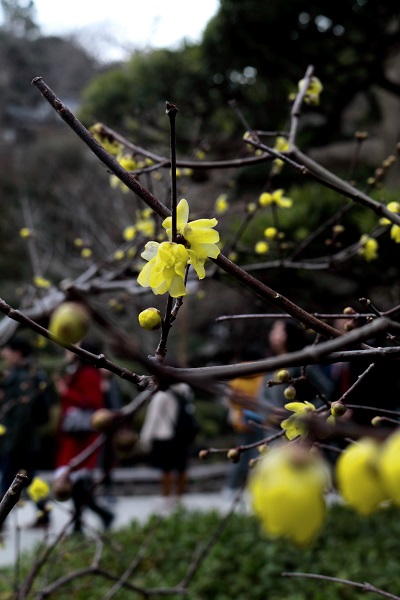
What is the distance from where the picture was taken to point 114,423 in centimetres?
65

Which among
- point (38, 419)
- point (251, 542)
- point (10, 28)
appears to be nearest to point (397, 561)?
point (251, 542)

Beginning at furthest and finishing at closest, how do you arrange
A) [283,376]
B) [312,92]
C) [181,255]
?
[312,92] < [283,376] < [181,255]

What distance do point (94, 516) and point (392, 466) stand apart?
21.4 ft

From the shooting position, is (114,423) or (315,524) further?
(114,423)

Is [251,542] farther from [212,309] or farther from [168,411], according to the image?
[212,309]

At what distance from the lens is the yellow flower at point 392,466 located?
45cm

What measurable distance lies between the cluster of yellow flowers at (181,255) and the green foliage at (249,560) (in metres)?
2.60

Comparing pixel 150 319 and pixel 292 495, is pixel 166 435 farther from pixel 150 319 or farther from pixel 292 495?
pixel 292 495

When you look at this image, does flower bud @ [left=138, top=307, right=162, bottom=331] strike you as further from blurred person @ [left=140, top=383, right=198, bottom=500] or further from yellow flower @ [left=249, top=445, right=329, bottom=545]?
blurred person @ [left=140, top=383, right=198, bottom=500]

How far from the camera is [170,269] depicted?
104 cm

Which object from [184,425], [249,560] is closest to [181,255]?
[249,560]

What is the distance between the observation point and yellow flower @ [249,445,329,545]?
1.53ft

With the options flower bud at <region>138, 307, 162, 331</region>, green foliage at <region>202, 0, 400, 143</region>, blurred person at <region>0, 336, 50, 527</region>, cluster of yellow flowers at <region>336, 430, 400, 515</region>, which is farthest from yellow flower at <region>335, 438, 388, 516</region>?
Answer: green foliage at <region>202, 0, 400, 143</region>

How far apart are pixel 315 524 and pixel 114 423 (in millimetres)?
257
